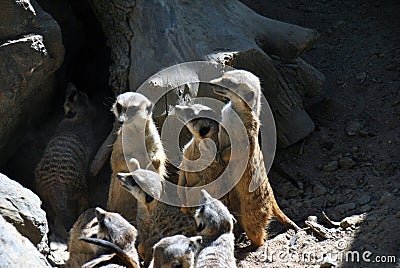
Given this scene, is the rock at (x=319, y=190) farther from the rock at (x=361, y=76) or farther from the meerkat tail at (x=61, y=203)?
the meerkat tail at (x=61, y=203)

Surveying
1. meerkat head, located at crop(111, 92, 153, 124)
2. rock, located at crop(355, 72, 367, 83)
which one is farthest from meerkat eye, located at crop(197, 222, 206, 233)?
rock, located at crop(355, 72, 367, 83)

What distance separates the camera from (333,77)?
578 cm

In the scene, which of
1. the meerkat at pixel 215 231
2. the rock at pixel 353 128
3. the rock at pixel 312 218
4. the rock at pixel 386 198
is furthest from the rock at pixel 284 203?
the meerkat at pixel 215 231

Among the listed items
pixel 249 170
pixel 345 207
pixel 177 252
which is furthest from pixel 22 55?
pixel 345 207

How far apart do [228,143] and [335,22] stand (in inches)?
84.7

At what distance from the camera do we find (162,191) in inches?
173

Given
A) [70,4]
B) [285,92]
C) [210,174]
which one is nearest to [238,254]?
[210,174]

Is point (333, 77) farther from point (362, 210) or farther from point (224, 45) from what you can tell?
point (362, 210)

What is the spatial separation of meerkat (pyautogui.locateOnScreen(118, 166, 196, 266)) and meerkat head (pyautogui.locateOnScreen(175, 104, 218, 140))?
14.4 inches

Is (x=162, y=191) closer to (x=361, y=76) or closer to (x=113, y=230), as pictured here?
(x=113, y=230)

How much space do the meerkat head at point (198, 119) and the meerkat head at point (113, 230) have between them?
0.82 m

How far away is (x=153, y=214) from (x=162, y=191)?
0.14 metres

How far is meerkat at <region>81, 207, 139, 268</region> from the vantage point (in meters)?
3.71

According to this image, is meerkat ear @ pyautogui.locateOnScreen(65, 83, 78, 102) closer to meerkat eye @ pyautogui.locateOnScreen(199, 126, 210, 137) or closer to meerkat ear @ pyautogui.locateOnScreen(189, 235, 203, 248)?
meerkat eye @ pyautogui.locateOnScreen(199, 126, 210, 137)
